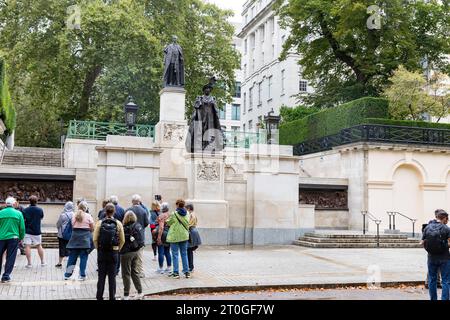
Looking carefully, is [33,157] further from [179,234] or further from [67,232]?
[179,234]

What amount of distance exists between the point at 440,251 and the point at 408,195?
61.2 ft

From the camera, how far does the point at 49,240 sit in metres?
17.6

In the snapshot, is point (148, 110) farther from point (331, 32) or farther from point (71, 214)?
point (71, 214)

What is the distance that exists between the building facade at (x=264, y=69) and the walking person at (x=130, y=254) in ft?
149

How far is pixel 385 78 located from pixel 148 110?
52.4 feet

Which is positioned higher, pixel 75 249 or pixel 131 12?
pixel 131 12

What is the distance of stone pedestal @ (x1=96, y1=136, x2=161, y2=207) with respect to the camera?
1856 cm

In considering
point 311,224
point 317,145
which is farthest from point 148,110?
point 311,224

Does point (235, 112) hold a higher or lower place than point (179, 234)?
higher

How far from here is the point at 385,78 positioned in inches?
1401

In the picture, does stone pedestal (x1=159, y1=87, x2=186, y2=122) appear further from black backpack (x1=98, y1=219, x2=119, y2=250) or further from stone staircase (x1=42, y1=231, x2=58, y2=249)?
black backpack (x1=98, y1=219, x2=119, y2=250)

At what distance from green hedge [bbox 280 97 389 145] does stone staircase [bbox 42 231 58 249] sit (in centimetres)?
1646

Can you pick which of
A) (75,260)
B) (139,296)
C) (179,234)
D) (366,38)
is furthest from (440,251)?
(366,38)

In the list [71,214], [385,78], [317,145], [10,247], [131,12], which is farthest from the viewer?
[385,78]
